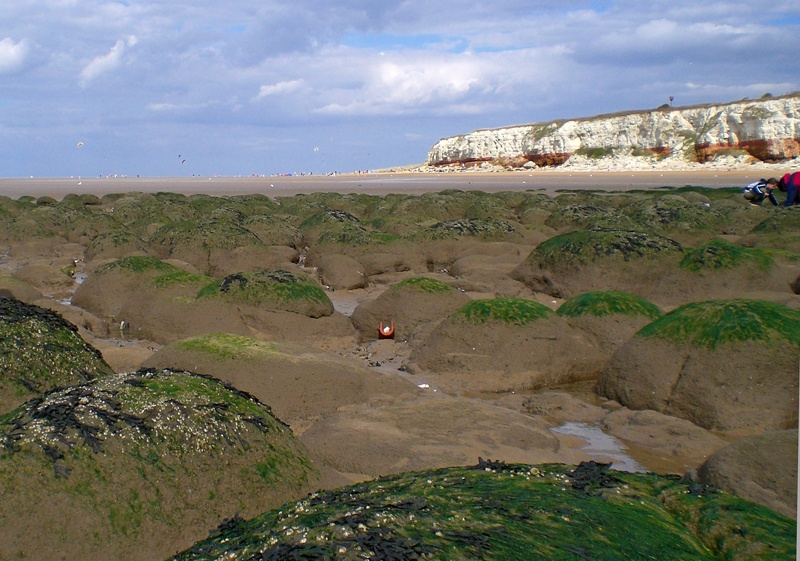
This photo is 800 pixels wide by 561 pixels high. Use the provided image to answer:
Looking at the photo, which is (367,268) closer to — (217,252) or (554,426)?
(217,252)

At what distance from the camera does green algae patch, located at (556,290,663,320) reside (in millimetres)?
9836

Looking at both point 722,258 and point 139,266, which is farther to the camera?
point 139,266

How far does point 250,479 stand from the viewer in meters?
4.80

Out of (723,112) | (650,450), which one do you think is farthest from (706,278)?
(723,112)

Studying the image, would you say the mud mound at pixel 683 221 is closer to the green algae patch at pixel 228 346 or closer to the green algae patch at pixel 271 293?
the green algae patch at pixel 271 293

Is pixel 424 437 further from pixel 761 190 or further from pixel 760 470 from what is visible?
pixel 761 190

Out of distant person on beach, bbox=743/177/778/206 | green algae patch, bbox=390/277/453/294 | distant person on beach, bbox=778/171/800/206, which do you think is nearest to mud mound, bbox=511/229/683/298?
→ green algae patch, bbox=390/277/453/294

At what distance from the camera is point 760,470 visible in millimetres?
5238

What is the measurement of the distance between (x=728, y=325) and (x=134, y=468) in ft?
18.9

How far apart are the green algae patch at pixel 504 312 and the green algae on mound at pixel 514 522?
4.96 metres

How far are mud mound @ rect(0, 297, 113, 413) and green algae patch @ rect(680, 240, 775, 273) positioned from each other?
8525mm

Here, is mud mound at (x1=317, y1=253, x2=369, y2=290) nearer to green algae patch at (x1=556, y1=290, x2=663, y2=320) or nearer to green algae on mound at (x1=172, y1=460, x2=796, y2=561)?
green algae patch at (x1=556, y1=290, x2=663, y2=320)

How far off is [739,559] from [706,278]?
28.7ft

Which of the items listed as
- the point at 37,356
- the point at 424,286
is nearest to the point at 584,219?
the point at 424,286
